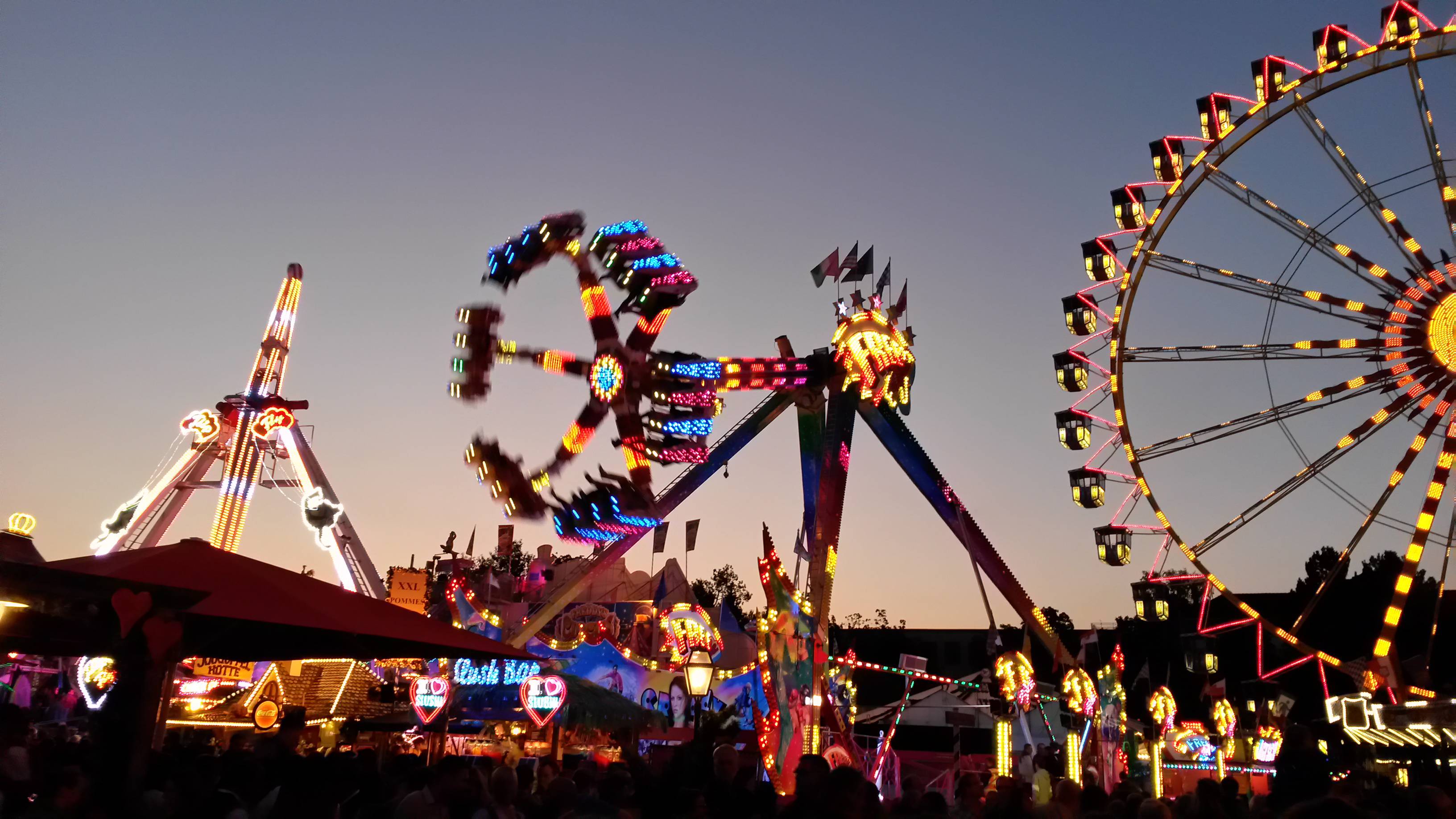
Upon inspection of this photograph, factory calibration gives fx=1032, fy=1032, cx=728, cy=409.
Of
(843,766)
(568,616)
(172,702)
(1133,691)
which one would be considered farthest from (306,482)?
(1133,691)

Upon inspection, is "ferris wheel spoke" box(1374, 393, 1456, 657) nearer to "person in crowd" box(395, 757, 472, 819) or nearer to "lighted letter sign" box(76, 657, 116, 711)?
"person in crowd" box(395, 757, 472, 819)

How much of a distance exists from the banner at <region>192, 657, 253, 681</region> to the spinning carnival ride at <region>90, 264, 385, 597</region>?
8573mm

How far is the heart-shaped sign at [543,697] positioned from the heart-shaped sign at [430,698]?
4.91ft

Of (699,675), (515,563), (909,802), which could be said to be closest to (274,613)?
(909,802)

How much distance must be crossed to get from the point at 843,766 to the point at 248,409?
3475 cm

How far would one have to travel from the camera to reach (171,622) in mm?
6320

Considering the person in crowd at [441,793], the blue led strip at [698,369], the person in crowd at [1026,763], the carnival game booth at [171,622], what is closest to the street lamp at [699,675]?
the blue led strip at [698,369]

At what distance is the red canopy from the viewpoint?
6.68m

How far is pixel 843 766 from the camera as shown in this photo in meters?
5.78

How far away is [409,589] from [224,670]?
14.6 metres

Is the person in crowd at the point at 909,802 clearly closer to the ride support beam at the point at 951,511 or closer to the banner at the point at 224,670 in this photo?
the ride support beam at the point at 951,511

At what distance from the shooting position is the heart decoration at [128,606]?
6.16 metres

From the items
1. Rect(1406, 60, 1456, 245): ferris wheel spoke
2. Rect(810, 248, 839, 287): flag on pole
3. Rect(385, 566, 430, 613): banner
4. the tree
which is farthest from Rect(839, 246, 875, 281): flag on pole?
the tree

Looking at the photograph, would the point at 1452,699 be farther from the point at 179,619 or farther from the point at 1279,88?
the point at 179,619
